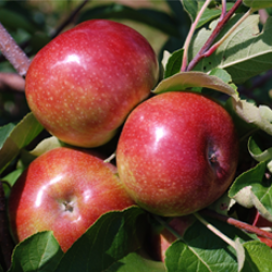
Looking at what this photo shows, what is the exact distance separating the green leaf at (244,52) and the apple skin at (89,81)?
173 mm

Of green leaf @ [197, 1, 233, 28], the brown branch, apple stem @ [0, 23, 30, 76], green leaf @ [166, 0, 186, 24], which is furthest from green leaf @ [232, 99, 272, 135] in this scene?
green leaf @ [166, 0, 186, 24]

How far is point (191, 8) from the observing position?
867 millimetres

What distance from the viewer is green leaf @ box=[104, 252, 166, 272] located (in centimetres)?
70

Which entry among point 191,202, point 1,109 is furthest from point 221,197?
point 1,109

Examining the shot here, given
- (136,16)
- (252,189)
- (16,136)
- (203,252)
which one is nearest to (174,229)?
(203,252)

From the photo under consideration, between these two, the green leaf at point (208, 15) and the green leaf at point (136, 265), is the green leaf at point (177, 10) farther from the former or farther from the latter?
the green leaf at point (136, 265)

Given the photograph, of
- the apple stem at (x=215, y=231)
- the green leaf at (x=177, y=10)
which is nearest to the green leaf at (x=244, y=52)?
the apple stem at (x=215, y=231)

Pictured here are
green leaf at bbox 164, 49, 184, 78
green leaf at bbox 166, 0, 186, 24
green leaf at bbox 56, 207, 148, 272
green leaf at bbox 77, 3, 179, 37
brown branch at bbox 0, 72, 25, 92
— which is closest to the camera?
green leaf at bbox 56, 207, 148, 272

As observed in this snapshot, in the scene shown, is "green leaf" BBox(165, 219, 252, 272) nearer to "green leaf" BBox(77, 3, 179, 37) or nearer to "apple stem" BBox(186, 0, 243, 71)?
"apple stem" BBox(186, 0, 243, 71)

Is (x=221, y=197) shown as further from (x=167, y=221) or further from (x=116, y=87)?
(x=116, y=87)

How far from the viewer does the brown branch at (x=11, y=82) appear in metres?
1.04

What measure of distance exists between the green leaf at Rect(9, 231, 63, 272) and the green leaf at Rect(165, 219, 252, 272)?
216 millimetres

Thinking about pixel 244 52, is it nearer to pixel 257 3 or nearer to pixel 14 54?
pixel 257 3

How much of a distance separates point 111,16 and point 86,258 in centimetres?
92
